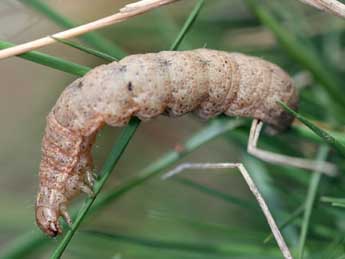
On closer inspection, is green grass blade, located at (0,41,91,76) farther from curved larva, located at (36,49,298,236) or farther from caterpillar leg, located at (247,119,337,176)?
caterpillar leg, located at (247,119,337,176)

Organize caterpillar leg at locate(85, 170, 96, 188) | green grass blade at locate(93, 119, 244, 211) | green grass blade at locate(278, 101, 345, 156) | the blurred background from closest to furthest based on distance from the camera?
green grass blade at locate(278, 101, 345, 156), caterpillar leg at locate(85, 170, 96, 188), green grass blade at locate(93, 119, 244, 211), the blurred background

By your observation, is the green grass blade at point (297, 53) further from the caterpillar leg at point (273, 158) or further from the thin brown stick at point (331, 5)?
the thin brown stick at point (331, 5)

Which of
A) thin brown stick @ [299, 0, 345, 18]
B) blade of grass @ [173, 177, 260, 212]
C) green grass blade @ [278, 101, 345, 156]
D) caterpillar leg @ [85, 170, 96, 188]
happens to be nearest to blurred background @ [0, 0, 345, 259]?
blade of grass @ [173, 177, 260, 212]

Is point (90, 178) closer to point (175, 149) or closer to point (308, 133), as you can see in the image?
point (175, 149)

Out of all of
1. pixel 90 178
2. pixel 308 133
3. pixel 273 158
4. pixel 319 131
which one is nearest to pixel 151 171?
pixel 90 178

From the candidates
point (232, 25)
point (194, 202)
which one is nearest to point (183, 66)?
point (232, 25)

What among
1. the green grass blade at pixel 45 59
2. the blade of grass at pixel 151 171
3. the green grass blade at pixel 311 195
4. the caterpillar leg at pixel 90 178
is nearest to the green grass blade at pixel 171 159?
the blade of grass at pixel 151 171
